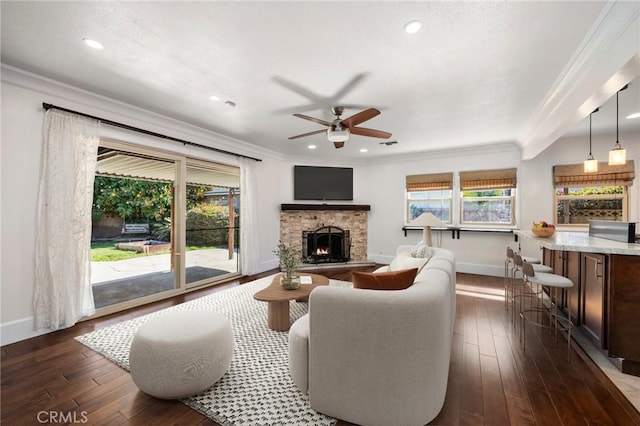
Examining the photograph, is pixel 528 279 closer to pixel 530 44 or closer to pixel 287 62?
pixel 530 44

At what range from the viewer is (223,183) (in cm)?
503

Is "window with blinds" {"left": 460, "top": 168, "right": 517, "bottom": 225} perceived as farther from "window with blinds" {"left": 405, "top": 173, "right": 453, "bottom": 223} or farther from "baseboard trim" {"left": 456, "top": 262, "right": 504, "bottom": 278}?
"baseboard trim" {"left": 456, "top": 262, "right": 504, "bottom": 278}

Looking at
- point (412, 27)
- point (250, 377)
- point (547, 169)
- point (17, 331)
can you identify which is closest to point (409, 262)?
point (250, 377)

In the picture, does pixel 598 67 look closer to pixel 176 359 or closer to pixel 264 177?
pixel 176 359

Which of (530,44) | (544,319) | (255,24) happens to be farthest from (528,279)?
(255,24)

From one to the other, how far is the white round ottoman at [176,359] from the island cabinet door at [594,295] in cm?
312

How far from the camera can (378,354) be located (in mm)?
1484

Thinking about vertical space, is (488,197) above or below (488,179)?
below

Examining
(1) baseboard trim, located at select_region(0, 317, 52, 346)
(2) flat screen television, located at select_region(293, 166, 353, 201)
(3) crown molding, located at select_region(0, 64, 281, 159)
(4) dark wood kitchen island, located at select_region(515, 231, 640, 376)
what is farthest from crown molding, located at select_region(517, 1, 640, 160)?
(1) baseboard trim, located at select_region(0, 317, 52, 346)

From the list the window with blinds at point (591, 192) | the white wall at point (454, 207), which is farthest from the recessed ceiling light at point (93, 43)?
the window with blinds at point (591, 192)

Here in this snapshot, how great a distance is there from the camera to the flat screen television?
6281 millimetres

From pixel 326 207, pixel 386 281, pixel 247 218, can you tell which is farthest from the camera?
pixel 326 207

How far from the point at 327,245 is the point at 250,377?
4.45 m

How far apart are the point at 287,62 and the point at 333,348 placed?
234 centimetres
